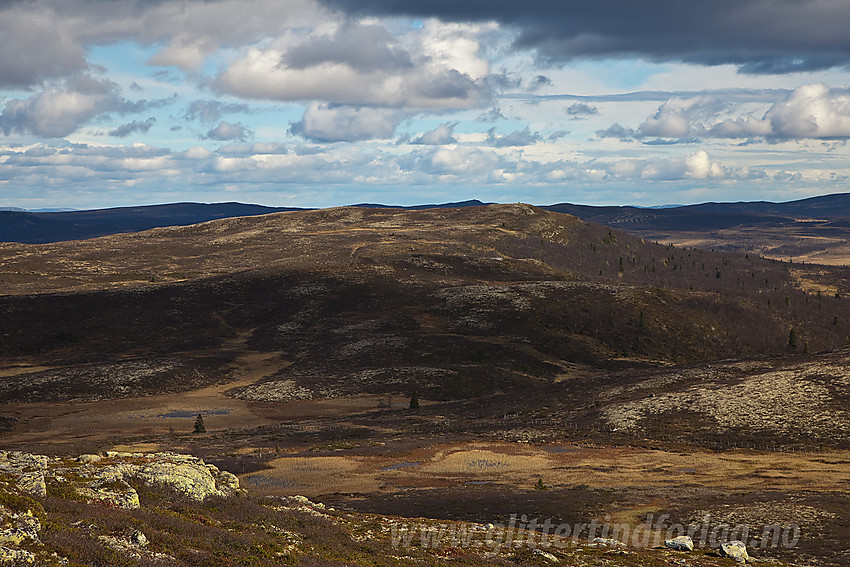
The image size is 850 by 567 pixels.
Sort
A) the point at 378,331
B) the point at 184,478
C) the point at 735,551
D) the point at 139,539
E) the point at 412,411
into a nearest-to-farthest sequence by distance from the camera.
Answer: the point at 139,539, the point at 735,551, the point at 184,478, the point at 412,411, the point at 378,331

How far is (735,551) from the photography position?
33312 millimetres

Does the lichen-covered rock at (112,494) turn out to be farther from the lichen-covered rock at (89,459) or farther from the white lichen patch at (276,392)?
the white lichen patch at (276,392)

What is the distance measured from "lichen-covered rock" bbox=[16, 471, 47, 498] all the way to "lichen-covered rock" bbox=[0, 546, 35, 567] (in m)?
8.44

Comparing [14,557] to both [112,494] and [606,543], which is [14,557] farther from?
[606,543]

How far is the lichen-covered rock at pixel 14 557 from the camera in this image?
57.1 ft

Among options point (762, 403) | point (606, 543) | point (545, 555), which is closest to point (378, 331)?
point (762, 403)

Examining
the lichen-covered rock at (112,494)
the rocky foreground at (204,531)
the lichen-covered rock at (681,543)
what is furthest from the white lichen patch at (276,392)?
the lichen-covered rock at (681,543)

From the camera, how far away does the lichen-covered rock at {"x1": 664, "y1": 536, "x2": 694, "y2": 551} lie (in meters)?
34.8

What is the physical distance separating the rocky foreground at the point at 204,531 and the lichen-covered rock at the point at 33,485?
0.13 feet

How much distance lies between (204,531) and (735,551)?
25.3m

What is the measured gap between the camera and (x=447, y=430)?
7700cm

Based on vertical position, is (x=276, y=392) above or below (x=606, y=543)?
below

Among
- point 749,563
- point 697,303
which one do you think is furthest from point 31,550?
point 697,303

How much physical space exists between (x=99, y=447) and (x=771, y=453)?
6332cm
